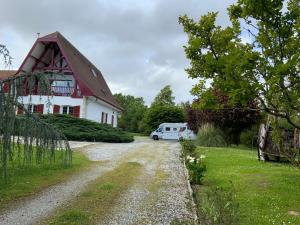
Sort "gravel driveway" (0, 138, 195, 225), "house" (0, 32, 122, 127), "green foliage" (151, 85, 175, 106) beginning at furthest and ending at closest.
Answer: "green foliage" (151, 85, 175, 106)
"house" (0, 32, 122, 127)
"gravel driveway" (0, 138, 195, 225)

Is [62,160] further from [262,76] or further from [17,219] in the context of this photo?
[262,76]

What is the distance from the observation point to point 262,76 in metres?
9.01

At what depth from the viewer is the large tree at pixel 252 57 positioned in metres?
8.65

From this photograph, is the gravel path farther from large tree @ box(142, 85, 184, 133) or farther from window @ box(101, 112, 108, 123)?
large tree @ box(142, 85, 184, 133)

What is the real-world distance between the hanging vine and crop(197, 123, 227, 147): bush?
660 inches

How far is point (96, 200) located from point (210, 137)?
21.6 meters

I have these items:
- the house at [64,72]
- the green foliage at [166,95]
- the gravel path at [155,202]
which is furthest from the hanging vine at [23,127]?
the green foliage at [166,95]

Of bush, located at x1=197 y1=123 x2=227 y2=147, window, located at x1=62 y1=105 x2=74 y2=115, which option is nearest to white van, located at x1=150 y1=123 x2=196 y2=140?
window, located at x1=62 y1=105 x2=74 y2=115

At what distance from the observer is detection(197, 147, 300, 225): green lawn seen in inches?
344

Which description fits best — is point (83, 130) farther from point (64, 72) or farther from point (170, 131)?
point (170, 131)

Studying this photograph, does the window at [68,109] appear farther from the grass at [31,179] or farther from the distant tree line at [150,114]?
the grass at [31,179]

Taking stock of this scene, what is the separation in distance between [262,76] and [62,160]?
873 centimetres

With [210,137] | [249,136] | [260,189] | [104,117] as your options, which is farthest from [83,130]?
[260,189]

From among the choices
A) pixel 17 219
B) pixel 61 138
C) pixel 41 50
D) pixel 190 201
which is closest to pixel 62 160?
pixel 61 138
